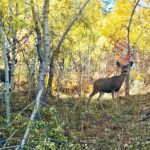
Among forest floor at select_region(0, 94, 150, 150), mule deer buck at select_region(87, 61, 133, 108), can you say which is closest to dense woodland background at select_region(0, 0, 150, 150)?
forest floor at select_region(0, 94, 150, 150)

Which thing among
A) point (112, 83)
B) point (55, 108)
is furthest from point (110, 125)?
point (112, 83)

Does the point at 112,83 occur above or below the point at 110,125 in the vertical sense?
above

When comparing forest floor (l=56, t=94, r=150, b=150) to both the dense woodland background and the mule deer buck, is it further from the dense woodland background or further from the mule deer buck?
the mule deer buck

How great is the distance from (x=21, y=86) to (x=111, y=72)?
9.28 meters

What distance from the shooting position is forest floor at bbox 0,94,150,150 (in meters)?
10.8

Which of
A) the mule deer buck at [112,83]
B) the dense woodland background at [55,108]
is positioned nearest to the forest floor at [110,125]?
the dense woodland background at [55,108]

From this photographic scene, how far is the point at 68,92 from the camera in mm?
24094

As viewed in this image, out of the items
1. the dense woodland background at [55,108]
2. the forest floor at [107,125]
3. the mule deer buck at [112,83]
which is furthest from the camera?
the mule deer buck at [112,83]

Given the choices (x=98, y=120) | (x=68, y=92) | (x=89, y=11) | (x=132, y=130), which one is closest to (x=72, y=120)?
(x=98, y=120)

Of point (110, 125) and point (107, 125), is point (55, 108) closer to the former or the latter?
point (110, 125)

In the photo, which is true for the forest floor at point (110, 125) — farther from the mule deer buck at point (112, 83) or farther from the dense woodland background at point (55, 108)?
the mule deer buck at point (112, 83)

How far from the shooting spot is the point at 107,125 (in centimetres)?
1300

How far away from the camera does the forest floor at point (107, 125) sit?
35.5 ft

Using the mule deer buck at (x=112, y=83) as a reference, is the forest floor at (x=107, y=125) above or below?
below
